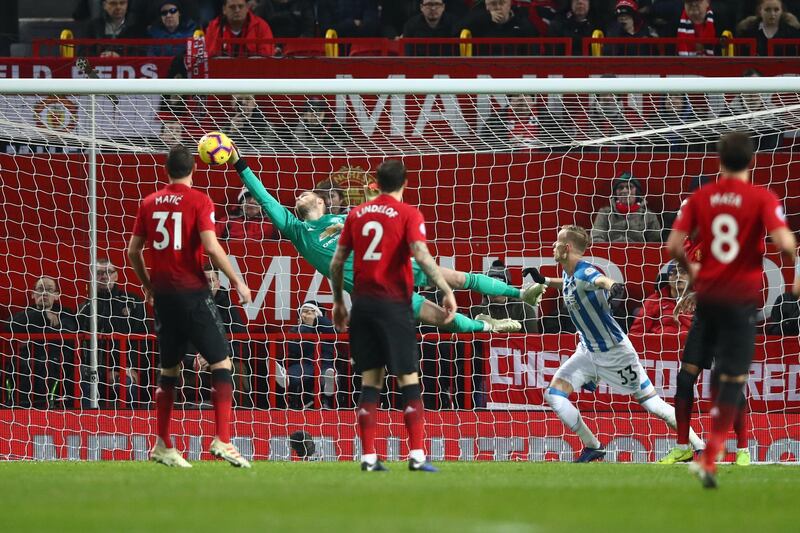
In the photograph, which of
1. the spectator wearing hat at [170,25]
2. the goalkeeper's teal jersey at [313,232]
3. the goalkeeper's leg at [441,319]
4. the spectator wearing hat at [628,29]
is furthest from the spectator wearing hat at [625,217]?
the spectator wearing hat at [170,25]

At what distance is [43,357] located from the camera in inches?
512

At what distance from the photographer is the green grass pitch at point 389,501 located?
584cm

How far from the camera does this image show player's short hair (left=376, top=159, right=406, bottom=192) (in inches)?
343

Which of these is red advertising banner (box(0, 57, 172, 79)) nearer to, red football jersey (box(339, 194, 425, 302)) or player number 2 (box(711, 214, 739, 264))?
red football jersey (box(339, 194, 425, 302))

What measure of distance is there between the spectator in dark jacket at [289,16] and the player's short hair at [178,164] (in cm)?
815

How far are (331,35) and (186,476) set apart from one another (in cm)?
853

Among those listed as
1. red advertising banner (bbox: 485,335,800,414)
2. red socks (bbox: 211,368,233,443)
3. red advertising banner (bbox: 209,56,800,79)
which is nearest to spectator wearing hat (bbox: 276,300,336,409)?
red advertising banner (bbox: 485,335,800,414)

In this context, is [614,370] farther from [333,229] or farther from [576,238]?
[333,229]

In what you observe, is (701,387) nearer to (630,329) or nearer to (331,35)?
(630,329)

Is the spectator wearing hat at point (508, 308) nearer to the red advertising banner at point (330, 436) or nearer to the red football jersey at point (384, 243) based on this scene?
A: the red advertising banner at point (330, 436)

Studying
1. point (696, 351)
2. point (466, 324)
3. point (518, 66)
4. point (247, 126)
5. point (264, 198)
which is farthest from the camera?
point (518, 66)

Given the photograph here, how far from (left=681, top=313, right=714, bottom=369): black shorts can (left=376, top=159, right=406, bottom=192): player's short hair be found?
8.06ft

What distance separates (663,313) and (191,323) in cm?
570

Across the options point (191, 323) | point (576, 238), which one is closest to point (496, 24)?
point (576, 238)
